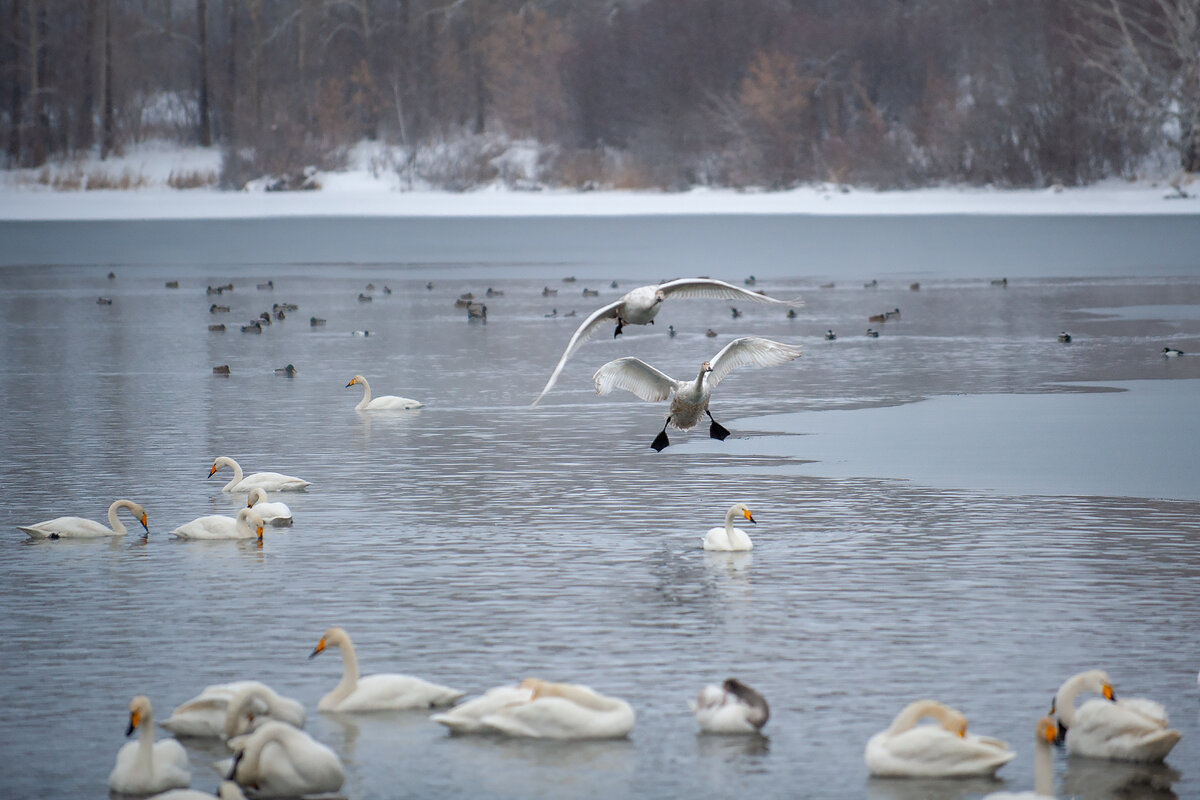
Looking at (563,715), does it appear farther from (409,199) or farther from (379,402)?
(409,199)

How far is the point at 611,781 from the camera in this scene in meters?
7.56

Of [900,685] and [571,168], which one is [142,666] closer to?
[900,685]

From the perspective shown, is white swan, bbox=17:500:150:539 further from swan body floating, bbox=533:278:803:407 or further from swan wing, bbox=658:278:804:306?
swan wing, bbox=658:278:804:306

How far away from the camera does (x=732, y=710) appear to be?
26.1ft

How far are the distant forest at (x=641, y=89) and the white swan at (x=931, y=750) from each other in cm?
4487

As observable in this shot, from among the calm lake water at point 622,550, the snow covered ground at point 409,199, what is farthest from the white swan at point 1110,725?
the snow covered ground at point 409,199

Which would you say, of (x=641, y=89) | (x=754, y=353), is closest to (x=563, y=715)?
(x=754, y=353)

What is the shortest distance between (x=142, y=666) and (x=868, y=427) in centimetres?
885

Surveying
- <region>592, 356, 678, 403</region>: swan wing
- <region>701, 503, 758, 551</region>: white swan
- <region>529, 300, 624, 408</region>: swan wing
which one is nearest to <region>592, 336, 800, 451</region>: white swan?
<region>592, 356, 678, 403</region>: swan wing

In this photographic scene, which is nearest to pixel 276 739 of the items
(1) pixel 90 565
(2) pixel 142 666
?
(2) pixel 142 666

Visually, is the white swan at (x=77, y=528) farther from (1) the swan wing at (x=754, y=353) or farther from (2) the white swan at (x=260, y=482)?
(1) the swan wing at (x=754, y=353)

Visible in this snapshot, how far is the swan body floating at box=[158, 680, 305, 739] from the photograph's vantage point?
778cm

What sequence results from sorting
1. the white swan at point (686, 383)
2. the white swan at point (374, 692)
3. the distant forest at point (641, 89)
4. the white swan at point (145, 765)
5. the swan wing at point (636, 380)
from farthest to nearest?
1. the distant forest at point (641, 89)
2. the swan wing at point (636, 380)
3. the white swan at point (686, 383)
4. the white swan at point (374, 692)
5. the white swan at point (145, 765)

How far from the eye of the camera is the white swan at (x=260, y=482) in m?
13.5
